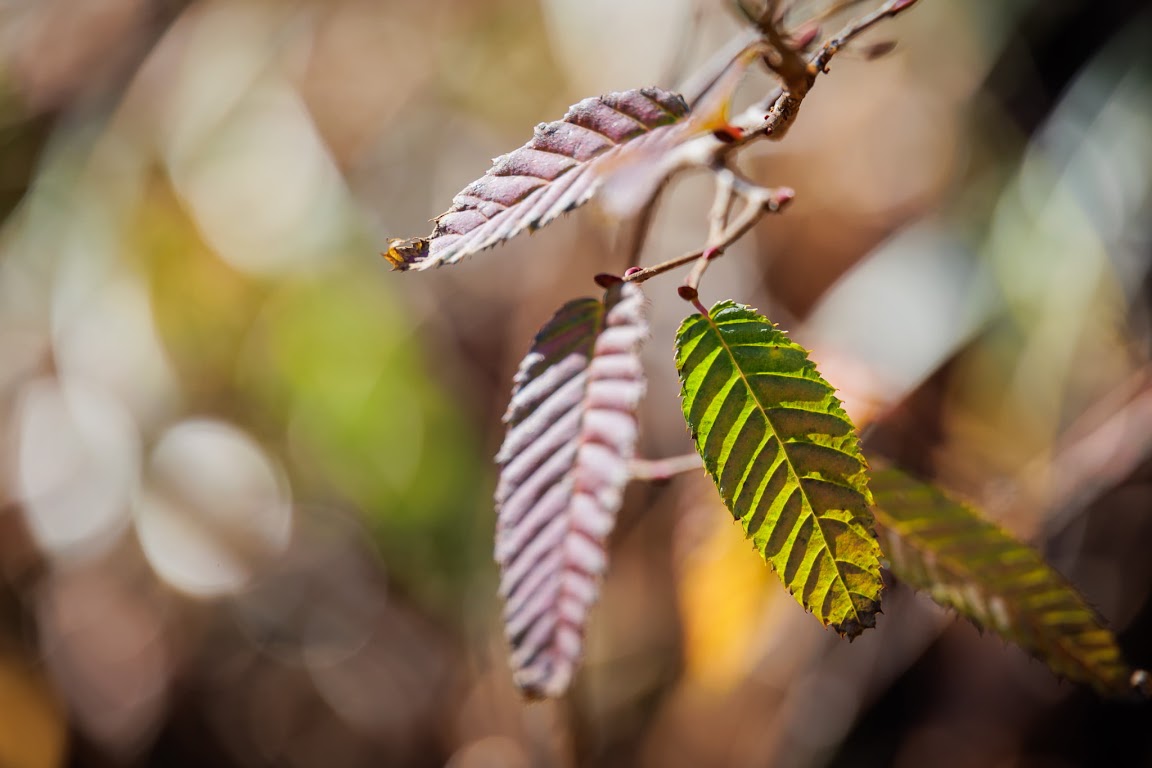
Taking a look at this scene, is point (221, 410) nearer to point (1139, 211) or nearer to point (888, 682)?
point (888, 682)

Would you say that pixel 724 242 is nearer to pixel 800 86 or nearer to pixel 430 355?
pixel 800 86

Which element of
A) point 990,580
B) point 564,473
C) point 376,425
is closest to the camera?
point 564,473

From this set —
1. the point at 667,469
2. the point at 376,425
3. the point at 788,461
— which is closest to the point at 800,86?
the point at 788,461

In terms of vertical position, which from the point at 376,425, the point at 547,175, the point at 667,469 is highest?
the point at 547,175

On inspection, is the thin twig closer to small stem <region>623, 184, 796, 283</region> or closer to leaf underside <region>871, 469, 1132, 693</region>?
small stem <region>623, 184, 796, 283</region>

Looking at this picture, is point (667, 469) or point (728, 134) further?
point (667, 469)

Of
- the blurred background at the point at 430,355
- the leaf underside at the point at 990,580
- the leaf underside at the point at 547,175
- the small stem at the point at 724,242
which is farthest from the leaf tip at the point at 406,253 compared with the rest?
the blurred background at the point at 430,355

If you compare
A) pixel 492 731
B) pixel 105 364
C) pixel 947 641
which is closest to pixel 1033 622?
pixel 947 641

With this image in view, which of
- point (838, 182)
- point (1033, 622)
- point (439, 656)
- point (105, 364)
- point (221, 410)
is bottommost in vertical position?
point (439, 656)
